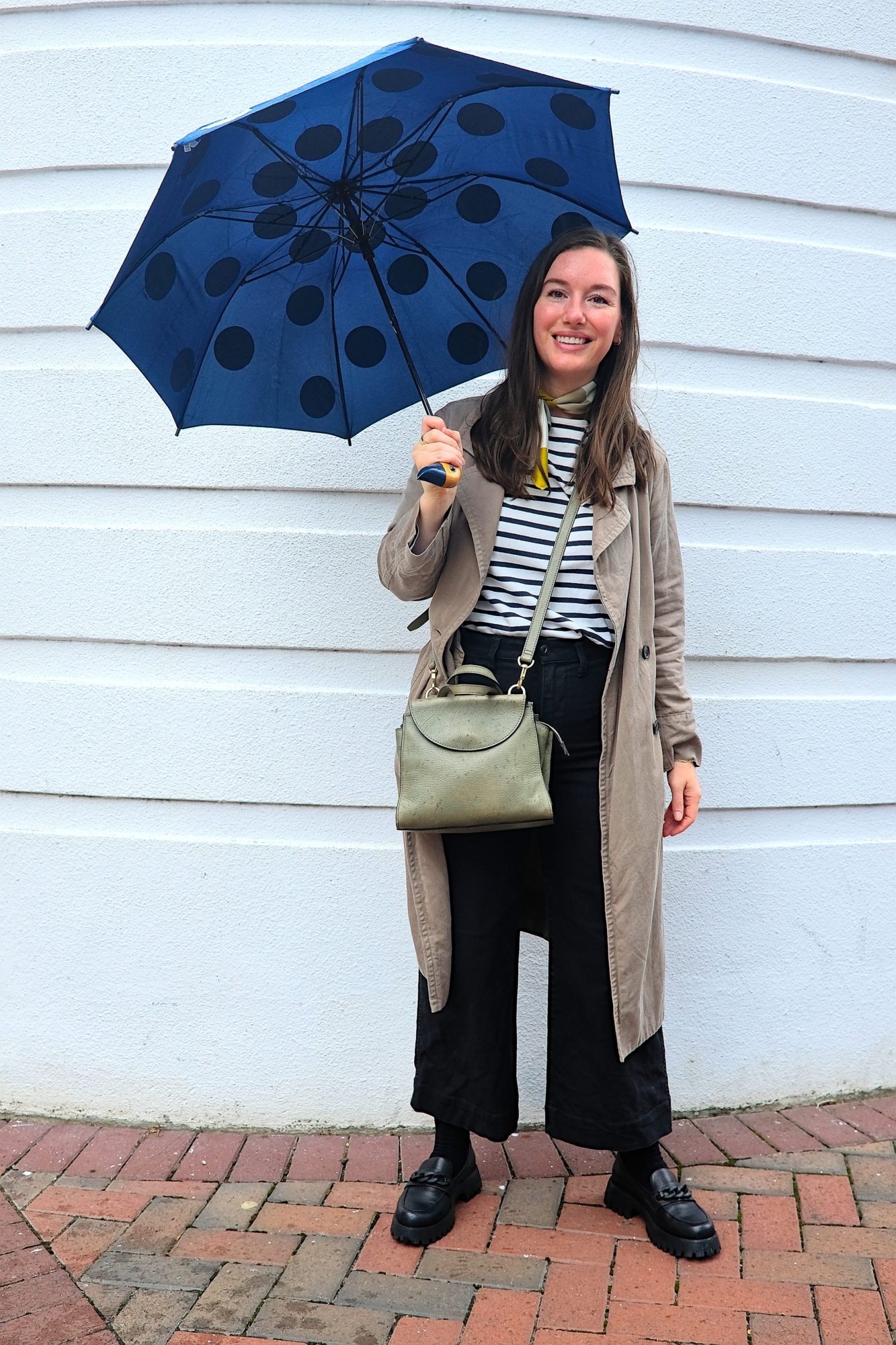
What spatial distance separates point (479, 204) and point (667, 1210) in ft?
7.36

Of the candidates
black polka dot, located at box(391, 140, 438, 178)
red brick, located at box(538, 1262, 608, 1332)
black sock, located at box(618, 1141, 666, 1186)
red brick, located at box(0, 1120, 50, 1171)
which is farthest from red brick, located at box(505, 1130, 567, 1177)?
black polka dot, located at box(391, 140, 438, 178)

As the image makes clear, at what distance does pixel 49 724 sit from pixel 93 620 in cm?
32

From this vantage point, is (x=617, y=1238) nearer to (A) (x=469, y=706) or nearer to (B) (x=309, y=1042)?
(B) (x=309, y=1042)

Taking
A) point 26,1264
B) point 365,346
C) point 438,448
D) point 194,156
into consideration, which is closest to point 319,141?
point 194,156

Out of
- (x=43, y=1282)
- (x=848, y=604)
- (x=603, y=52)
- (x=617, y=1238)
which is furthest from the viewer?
(x=848, y=604)

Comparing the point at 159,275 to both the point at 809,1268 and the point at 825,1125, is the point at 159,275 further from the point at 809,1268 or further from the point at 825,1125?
the point at 825,1125

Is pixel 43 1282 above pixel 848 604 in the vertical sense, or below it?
below

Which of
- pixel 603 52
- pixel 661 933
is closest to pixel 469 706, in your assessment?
pixel 661 933

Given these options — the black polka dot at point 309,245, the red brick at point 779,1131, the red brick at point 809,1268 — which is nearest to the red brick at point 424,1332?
the red brick at point 809,1268

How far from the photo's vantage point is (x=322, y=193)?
2.33m

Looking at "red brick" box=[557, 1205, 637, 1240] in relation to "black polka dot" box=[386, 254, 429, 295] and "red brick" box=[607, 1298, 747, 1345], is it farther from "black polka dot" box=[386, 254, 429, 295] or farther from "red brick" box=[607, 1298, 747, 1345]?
"black polka dot" box=[386, 254, 429, 295]

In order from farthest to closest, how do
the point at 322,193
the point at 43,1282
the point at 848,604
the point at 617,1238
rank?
the point at 848,604, the point at 617,1238, the point at 43,1282, the point at 322,193

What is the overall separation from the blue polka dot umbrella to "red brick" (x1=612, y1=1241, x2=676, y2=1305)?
1.88m

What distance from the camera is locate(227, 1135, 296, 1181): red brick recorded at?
3014 millimetres
